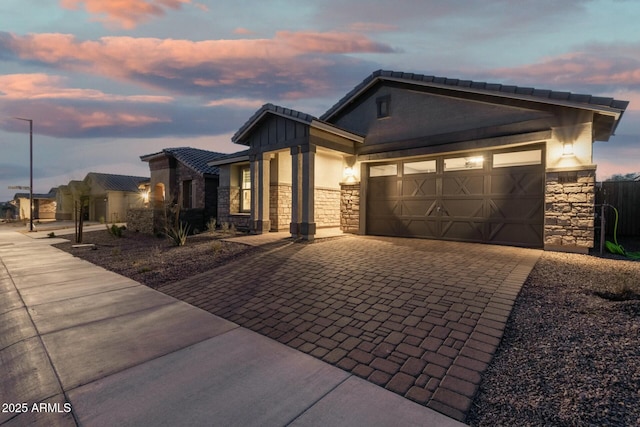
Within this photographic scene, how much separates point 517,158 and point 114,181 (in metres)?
32.8

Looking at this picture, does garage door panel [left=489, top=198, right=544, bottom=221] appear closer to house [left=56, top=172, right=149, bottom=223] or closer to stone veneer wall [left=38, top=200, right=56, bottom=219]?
house [left=56, top=172, right=149, bottom=223]

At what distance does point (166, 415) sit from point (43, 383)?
1.39 meters

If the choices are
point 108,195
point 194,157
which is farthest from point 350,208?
point 108,195

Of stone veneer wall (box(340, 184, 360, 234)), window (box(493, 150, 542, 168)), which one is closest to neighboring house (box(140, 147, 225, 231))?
stone veneer wall (box(340, 184, 360, 234))

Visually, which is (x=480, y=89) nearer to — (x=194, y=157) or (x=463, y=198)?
(x=463, y=198)

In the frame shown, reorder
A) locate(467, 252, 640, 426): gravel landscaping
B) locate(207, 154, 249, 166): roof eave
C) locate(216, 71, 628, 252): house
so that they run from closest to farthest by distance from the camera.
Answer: locate(467, 252, 640, 426): gravel landscaping < locate(216, 71, 628, 252): house < locate(207, 154, 249, 166): roof eave

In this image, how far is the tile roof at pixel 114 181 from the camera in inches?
1095

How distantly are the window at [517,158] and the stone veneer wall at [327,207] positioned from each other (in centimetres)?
646

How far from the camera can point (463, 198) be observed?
9750 mm

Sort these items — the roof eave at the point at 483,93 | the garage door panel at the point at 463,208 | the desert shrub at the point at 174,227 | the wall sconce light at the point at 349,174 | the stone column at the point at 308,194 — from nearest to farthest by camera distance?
the roof eave at the point at 483,93 → the garage door panel at the point at 463,208 → the stone column at the point at 308,194 → the desert shrub at the point at 174,227 → the wall sconce light at the point at 349,174

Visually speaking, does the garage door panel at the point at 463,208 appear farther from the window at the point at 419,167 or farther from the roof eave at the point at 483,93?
the roof eave at the point at 483,93

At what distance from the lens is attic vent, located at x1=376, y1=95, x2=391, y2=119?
11.2 m

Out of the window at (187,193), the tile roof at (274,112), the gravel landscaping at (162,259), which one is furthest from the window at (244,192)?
the window at (187,193)

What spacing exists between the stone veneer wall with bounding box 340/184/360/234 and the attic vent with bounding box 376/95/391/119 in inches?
113
